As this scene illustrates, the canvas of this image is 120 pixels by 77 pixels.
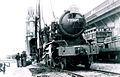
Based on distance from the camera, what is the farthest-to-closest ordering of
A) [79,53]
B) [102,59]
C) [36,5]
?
[102,59]
[36,5]
[79,53]

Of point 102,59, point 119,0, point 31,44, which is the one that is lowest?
point 102,59

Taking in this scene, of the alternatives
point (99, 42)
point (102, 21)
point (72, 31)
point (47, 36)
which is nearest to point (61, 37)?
point (72, 31)

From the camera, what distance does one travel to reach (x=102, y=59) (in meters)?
17.9

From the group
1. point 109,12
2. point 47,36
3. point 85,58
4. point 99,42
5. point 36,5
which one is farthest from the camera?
point 109,12

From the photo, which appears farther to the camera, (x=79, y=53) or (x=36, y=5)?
(x=36, y=5)

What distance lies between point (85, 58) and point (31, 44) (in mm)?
5796

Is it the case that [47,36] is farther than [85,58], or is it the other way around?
[47,36]

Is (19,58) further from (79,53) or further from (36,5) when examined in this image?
(79,53)

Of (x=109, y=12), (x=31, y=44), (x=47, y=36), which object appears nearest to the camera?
(x=47, y=36)

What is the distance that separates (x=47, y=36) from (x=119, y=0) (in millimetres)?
7865

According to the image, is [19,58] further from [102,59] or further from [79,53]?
[79,53]

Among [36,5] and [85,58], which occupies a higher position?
[36,5]

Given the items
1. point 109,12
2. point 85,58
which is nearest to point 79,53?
point 85,58

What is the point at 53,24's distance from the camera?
10992 millimetres
